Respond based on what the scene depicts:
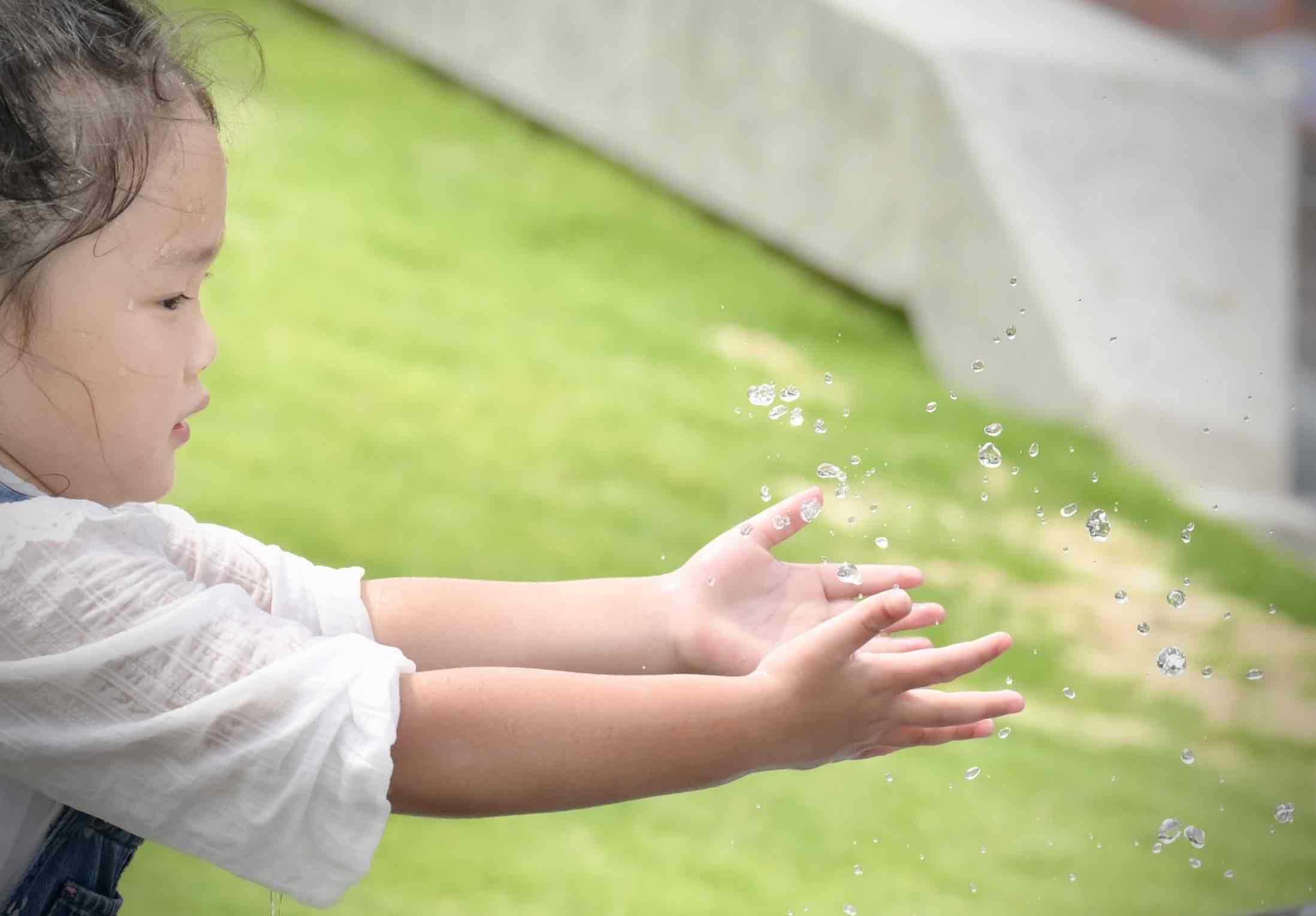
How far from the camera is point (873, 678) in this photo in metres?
0.94

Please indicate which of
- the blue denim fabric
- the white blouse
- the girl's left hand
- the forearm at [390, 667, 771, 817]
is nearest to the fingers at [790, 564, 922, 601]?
the girl's left hand

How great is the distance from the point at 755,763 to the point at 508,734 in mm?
160

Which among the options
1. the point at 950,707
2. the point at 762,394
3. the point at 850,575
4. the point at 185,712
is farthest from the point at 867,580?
the point at 762,394

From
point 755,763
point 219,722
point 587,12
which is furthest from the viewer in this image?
point 587,12

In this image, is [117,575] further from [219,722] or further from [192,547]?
[192,547]

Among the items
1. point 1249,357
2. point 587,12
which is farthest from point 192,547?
point 587,12

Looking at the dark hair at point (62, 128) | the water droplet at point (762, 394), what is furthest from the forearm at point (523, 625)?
the water droplet at point (762, 394)

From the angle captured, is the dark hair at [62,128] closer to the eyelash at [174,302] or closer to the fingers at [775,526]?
the eyelash at [174,302]

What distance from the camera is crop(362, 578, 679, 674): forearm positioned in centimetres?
112

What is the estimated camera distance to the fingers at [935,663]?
933 millimetres

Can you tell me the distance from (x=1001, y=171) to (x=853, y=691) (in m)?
3.11

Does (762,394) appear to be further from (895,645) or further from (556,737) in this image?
(556,737)

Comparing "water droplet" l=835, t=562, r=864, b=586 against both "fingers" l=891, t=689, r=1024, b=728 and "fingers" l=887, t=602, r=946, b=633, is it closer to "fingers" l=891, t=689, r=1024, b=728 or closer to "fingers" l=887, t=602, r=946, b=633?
"fingers" l=887, t=602, r=946, b=633

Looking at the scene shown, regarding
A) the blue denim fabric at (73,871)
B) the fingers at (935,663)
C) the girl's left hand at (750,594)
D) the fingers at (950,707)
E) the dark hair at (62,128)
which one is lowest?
the blue denim fabric at (73,871)
